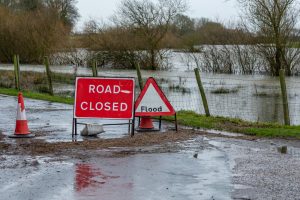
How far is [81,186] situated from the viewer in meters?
7.64

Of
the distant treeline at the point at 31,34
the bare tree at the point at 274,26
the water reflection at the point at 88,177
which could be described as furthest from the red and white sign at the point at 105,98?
the distant treeline at the point at 31,34

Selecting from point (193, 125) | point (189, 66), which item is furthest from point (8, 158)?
point (189, 66)

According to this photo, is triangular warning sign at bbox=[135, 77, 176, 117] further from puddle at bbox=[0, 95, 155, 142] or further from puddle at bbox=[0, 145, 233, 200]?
puddle at bbox=[0, 145, 233, 200]

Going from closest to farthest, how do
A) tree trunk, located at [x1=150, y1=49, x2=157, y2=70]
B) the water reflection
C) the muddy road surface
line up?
the muddy road surface < the water reflection < tree trunk, located at [x1=150, y1=49, x2=157, y2=70]

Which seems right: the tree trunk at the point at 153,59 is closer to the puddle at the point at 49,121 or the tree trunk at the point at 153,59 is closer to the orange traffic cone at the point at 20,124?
Answer: the puddle at the point at 49,121

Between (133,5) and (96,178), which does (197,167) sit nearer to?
(96,178)

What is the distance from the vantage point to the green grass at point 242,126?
12656mm

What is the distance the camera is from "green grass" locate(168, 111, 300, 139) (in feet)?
41.5

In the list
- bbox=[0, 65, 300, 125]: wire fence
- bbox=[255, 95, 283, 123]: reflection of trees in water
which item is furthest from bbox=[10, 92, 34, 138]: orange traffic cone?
bbox=[255, 95, 283, 123]: reflection of trees in water

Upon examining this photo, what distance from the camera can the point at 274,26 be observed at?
37.0m

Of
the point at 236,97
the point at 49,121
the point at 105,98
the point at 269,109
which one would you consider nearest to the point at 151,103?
the point at 105,98

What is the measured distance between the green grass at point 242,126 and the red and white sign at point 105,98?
8.47 feet

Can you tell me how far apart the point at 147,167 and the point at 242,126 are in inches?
215

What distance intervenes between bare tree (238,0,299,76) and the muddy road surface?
25.5 metres
